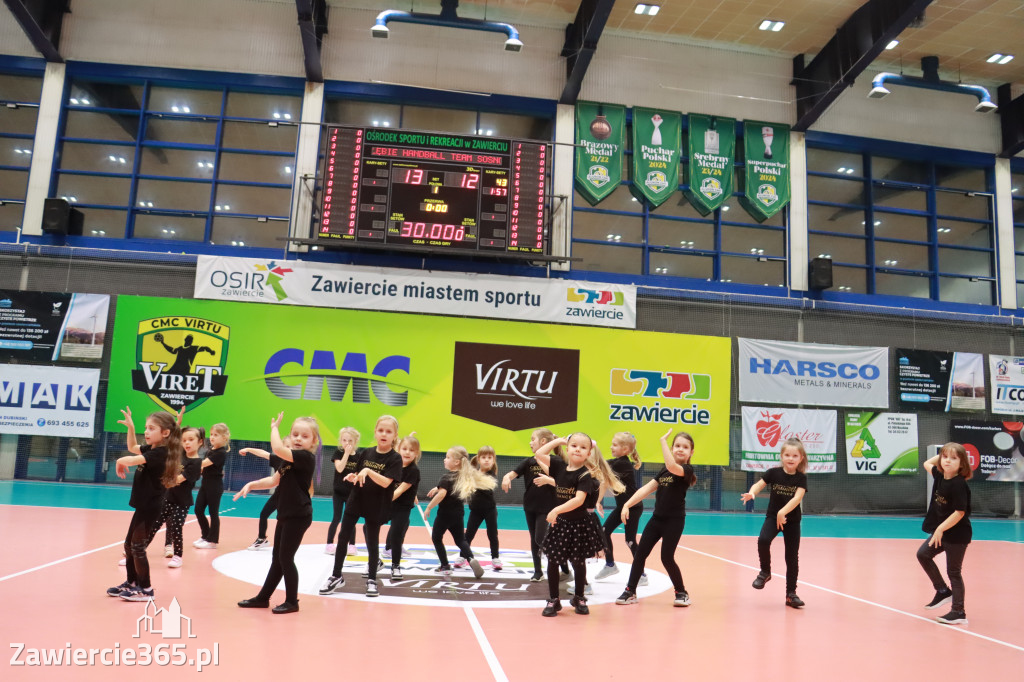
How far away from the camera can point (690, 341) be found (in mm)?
17188

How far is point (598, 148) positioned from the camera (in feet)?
59.0

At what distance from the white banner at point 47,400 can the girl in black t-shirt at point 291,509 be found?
12.2m

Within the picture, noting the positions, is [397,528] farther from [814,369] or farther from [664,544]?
[814,369]

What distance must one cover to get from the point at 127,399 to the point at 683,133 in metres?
15.4

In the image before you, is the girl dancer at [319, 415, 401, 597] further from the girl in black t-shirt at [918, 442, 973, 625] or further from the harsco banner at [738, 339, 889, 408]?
the harsco banner at [738, 339, 889, 408]

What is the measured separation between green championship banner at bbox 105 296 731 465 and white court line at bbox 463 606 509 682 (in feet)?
33.3

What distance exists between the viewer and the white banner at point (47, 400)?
50.7ft

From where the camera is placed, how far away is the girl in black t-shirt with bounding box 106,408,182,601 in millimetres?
A: 5676

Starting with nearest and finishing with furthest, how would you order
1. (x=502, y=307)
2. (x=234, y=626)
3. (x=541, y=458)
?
(x=234, y=626) < (x=541, y=458) < (x=502, y=307)

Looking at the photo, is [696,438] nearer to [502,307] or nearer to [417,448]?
[502,307]

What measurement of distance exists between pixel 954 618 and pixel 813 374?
39.0ft

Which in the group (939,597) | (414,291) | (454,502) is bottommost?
(939,597)

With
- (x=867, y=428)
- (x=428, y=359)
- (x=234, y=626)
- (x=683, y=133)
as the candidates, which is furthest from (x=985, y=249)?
(x=234, y=626)

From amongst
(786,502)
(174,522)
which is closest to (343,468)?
(174,522)
